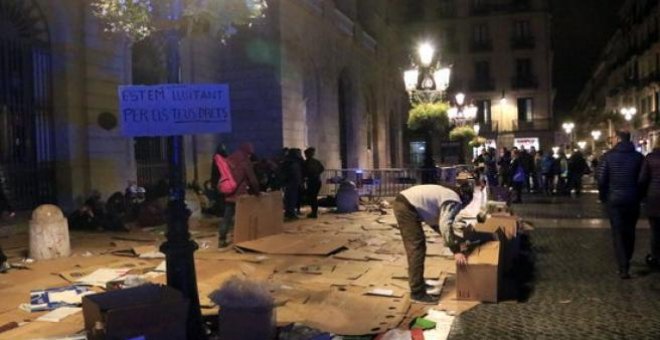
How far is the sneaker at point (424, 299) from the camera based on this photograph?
22.4 feet

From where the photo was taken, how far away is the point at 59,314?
6262mm

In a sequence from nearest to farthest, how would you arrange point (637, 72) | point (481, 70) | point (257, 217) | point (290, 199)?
point (257, 217) < point (290, 199) < point (637, 72) < point (481, 70)

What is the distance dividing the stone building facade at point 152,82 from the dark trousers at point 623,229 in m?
5.86

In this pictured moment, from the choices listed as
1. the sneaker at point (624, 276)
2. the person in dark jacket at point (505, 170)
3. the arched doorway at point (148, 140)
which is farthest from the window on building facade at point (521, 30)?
the sneaker at point (624, 276)

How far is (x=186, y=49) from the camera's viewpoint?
1800cm

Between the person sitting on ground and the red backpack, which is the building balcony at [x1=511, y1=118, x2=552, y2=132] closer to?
the person sitting on ground

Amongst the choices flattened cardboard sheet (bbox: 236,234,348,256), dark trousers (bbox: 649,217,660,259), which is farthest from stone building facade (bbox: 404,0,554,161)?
dark trousers (bbox: 649,217,660,259)

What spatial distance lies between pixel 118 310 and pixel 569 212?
14.4 metres

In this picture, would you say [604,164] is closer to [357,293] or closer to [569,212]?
[357,293]

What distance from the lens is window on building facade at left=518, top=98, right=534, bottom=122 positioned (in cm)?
6081

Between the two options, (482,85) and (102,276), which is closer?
(102,276)

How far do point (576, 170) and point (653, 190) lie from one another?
624 inches

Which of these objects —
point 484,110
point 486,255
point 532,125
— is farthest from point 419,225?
point 484,110

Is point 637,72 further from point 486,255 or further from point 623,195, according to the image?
point 486,255
